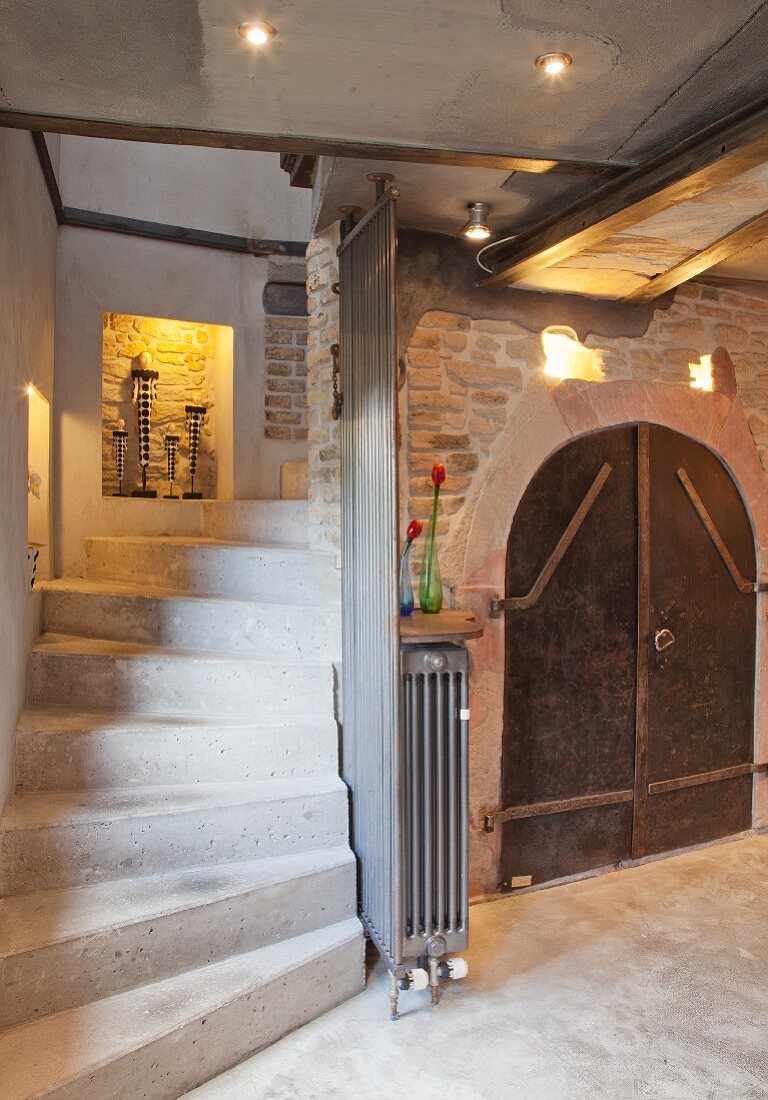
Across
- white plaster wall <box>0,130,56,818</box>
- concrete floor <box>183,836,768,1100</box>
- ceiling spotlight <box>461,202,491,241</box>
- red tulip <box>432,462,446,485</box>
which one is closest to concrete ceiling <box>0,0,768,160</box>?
ceiling spotlight <box>461,202,491,241</box>

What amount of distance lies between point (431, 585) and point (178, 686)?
1034 mm

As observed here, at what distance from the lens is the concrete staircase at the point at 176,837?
2.29 metres

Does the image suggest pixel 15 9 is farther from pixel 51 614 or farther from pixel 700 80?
pixel 51 614

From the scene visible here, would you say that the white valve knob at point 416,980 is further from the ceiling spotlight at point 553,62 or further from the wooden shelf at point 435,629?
the ceiling spotlight at point 553,62

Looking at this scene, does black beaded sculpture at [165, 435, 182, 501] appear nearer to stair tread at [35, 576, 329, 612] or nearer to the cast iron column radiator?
stair tread at [35, 576, 329, 612]

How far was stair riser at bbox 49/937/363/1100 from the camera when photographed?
7.04ft

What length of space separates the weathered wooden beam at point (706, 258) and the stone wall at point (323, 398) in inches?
51.9

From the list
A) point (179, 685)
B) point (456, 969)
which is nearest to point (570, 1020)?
point (456, 969)

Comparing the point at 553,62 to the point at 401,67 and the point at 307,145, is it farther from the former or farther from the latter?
the point at 307,145

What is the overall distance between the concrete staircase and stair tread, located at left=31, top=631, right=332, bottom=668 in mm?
15

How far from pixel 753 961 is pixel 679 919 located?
13.7 inches

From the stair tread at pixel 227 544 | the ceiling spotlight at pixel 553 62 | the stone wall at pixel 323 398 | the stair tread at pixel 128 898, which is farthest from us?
the stair tread at pixel 227 544

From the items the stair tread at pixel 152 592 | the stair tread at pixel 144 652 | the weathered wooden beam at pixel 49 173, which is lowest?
the stair tread at pixel 144 652

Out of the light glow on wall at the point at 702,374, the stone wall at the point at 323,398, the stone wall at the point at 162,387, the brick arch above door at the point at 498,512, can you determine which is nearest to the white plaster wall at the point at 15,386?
the stone wall at the point at 323,398
